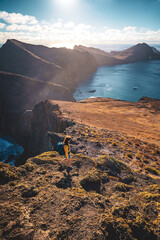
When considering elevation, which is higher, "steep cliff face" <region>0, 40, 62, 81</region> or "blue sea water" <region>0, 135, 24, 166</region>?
"steep cliff face" <region>0, 40, 62, 81</region>

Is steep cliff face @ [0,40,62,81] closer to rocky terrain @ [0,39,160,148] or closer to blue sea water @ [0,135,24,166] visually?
rocky terrain @ [0,39,160,148]

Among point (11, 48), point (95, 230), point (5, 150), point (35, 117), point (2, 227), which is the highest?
point (11, 48)

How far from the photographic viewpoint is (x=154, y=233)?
15.4ft

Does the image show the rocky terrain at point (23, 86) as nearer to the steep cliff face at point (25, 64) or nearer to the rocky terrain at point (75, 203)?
the steep cliff face at point (25, 64)

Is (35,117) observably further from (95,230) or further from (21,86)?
(21,86)

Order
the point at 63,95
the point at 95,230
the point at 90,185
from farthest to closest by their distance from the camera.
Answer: the point at 63,95 → the point at 90,185 → the point at 95,230

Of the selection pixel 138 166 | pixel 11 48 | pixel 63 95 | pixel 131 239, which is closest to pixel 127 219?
pixel 131 239

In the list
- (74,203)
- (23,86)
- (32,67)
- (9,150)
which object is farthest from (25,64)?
(74,203)

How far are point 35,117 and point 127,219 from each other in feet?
176

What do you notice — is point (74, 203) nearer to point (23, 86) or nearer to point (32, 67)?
point (23, 86)

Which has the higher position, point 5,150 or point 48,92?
point 48,92

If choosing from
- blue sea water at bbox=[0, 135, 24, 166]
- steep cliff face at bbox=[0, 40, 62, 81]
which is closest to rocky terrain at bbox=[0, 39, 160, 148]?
steep cliff face at bbox=[0, 40, 62, 81]

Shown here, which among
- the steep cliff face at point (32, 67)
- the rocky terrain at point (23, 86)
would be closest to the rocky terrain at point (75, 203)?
the rocky terrain at point (23, 86)

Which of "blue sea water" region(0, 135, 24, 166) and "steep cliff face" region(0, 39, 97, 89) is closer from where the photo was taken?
"blue sea water" region(0, 135, 24, 166)
